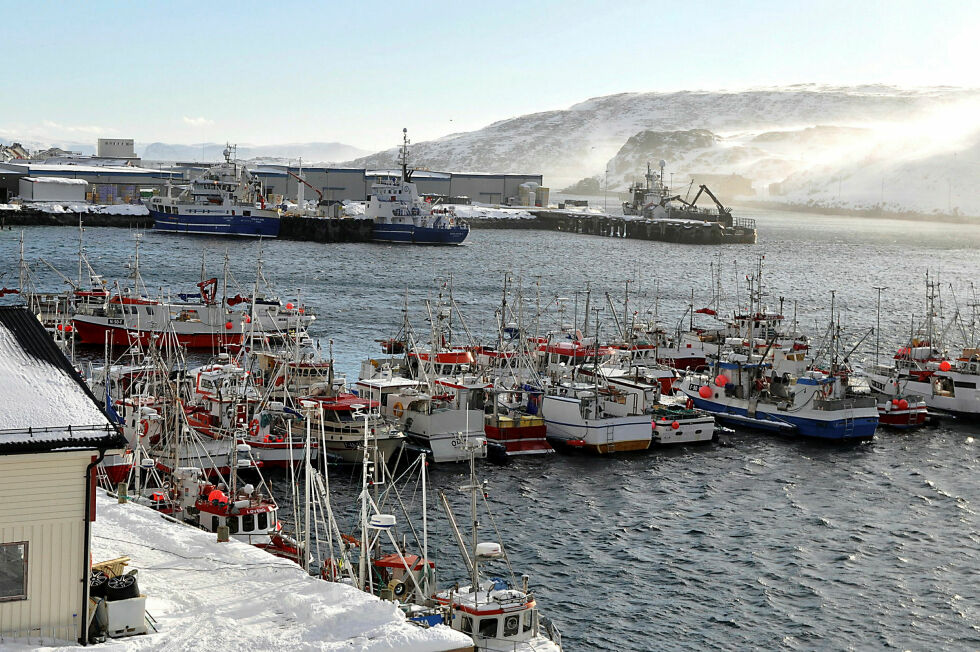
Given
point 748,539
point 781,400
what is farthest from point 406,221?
point 748,539

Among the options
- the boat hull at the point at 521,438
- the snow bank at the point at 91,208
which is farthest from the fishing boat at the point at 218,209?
the boat hull at the point at 521,438

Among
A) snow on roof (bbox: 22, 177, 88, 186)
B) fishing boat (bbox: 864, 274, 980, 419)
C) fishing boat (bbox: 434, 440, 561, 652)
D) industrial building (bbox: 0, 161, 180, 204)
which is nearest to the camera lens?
fishing boat (bbox: 434, 440, 561, 652)

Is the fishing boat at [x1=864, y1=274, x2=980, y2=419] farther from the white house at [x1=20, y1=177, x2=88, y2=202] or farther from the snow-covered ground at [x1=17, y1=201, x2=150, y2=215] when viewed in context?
the white house at [x1=20, y1=177, x2=88, y2=202]

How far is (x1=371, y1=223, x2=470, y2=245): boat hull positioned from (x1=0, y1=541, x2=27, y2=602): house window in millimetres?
117428

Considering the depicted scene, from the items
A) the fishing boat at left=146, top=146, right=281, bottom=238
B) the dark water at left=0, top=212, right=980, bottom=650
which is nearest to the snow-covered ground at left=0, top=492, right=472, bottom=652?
the dark water at left=0, top=212, right=980, bottom=650

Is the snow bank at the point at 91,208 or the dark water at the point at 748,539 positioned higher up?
the snow bank at the point at 91,208

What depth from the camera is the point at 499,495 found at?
33500mm

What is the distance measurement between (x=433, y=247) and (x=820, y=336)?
63485 millimetres

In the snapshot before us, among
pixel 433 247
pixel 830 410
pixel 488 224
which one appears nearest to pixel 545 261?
pixel 433 247

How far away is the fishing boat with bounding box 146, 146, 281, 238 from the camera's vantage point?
4754 inches

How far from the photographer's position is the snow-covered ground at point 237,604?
13.0 metres

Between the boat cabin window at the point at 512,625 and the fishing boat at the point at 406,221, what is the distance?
112574 millimetres

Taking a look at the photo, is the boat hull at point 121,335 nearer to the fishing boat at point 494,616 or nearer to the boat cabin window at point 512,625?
the fishing boat at point 494,616

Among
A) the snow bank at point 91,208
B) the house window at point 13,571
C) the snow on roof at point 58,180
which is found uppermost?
the snow on roof at point 58,180
